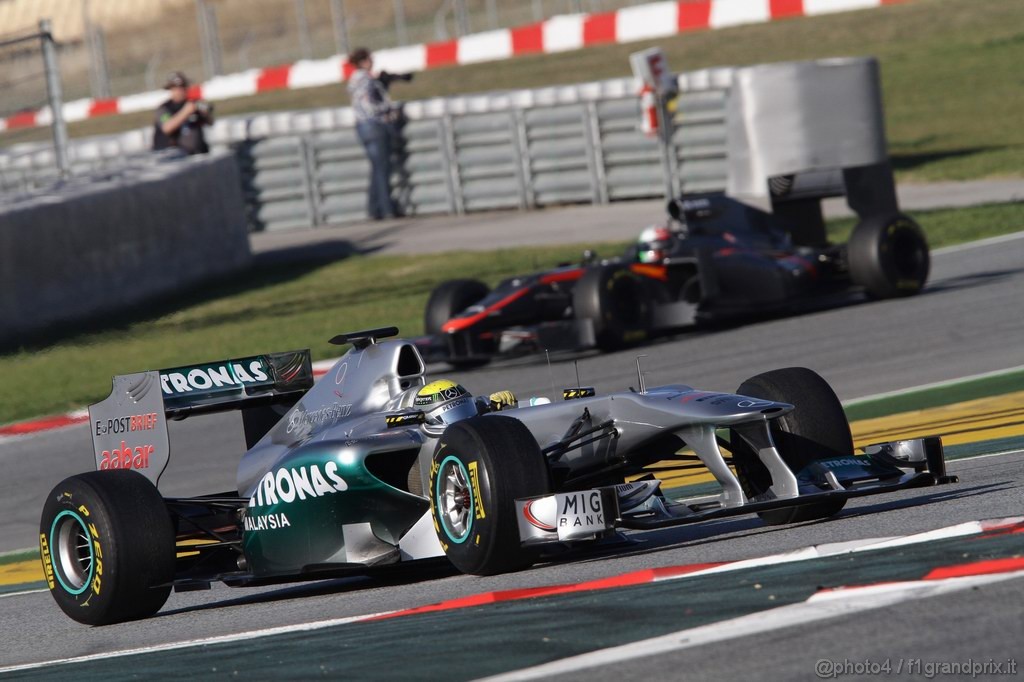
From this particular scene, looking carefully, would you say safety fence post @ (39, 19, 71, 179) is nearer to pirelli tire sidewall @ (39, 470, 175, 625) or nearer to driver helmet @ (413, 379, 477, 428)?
pirelli tire sidewall @ (39, 470, 175, 625)

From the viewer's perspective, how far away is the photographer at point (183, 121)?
23188 mm

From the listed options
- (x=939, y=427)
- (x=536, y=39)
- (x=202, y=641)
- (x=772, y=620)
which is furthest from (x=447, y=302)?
(x=536, y=39)

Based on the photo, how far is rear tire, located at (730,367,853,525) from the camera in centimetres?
700

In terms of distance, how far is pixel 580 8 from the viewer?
35.9 m

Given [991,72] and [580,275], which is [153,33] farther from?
[580,275]

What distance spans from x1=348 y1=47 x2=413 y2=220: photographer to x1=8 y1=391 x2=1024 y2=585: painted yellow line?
14308mm

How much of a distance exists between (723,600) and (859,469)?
64.8 inches

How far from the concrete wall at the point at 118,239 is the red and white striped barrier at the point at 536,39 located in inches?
404

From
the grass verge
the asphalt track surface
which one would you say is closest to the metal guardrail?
the asphalt track surface

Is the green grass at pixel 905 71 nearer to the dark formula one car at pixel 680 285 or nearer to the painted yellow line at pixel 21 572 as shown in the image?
the dark formula one car at pixel 680 285

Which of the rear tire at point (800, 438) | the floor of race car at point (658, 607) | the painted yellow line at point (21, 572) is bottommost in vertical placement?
the painted yellow line at point (21, 572)

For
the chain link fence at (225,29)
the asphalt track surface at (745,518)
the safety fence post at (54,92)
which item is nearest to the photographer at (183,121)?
the safety fence post at (54,92)

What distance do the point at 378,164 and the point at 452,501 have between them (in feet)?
61.9

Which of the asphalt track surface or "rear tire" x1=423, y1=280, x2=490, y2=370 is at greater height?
"rear tire" x1=423, y1=280, x2=490, y2=370
